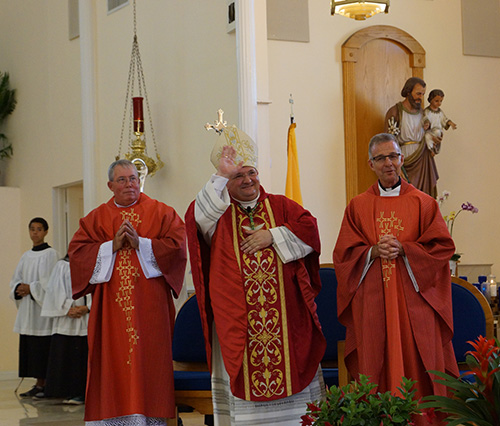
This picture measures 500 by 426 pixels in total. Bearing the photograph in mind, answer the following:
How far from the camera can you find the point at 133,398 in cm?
486

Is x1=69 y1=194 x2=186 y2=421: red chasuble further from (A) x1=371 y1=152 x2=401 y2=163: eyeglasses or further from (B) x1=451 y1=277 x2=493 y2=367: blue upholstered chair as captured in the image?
(B) x1=451 y1=277 x2=493 y2=367: blue upholstered chair

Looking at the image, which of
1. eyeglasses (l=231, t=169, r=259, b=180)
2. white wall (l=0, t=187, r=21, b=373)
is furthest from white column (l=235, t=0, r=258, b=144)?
white wall (l=0, t=187, r=21, b=373)

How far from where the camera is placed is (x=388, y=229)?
4.40m

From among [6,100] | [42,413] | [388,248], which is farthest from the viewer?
[6,100]

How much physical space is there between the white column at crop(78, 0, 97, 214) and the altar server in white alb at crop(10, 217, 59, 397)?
0.68 meters

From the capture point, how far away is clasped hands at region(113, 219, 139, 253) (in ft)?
16.1

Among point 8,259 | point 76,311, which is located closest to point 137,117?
point 76,311

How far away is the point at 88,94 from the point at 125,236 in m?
5.63

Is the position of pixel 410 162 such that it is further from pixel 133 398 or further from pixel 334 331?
pixel 133 398

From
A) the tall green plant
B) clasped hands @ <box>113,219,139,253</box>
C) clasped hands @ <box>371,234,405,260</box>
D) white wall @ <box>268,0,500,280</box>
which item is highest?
the tall green plant

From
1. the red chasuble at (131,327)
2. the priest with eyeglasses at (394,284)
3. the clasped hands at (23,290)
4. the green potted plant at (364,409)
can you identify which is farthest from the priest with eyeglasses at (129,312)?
the clasped hands at (23,290)

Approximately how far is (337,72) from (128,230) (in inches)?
169

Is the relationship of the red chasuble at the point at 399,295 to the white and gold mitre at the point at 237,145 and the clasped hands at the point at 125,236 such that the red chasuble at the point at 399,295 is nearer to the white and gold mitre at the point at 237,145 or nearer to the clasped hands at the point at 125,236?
the white and gold mitre at the point at 237,145

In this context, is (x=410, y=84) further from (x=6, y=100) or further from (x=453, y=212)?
(x=6, y=100)
